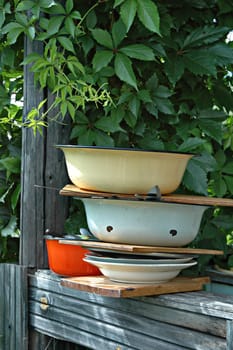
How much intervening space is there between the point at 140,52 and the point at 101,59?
0.33 ft

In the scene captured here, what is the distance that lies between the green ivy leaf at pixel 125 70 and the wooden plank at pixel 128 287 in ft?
1.66

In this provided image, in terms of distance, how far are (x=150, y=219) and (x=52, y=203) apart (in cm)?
48

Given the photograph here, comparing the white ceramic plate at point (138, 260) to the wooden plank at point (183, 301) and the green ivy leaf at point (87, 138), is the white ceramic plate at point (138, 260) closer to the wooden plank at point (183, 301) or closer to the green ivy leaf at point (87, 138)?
the wooden plank at point (183, 301)

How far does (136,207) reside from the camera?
5.69 ft

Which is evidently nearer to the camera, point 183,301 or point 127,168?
point 183,301

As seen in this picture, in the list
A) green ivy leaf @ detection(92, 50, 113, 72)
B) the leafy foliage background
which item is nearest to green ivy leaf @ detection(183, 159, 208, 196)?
the leafy foliage background

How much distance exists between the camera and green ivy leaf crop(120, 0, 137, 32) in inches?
72.2

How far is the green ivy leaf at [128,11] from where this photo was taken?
6.01ft

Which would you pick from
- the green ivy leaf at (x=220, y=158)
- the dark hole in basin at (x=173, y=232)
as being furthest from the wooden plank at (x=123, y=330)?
the green ivy leaf at (x=220, y=158)

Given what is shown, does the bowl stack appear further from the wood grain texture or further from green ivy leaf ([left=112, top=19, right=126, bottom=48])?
green ivy leaf ([left=112, top=19, right=126, bottom=48])

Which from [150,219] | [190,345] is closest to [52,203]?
[150,219]

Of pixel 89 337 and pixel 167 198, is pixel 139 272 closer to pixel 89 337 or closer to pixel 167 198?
pixel 167 198

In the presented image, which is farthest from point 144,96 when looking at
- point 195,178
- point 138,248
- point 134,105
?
point 138,248

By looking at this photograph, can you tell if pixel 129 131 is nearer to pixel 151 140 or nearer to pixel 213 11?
pixel 151 140
